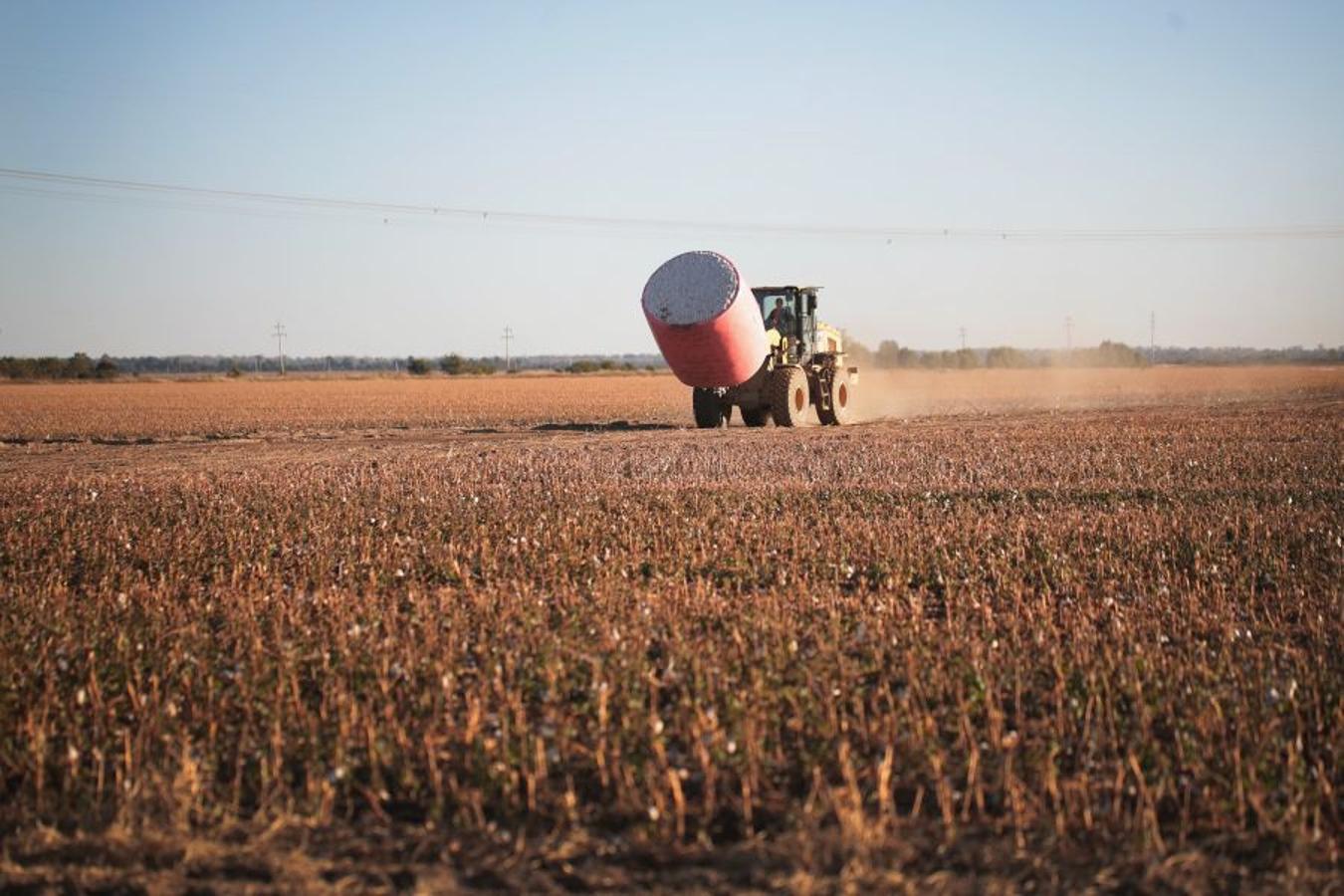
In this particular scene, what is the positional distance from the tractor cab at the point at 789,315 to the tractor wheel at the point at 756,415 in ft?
3.68

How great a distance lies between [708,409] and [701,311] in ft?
13.0

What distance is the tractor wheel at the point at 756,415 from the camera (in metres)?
23.5

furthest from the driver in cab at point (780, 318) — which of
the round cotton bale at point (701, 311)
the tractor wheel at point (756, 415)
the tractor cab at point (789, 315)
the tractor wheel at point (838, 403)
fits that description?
the round cotton bale at point (701, 311)

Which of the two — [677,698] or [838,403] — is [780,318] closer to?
[838,403]

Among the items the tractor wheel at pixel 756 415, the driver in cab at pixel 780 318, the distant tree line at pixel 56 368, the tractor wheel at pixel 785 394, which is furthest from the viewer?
the distant tree line at pixel 56 368

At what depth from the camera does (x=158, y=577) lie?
8.62 meters

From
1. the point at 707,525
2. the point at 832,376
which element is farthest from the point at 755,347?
the point at 707,525

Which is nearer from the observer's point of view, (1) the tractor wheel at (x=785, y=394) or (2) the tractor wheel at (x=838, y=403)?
(1) the tractor wheel at (x=785, y=394)

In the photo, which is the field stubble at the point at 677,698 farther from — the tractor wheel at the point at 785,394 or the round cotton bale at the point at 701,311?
the tractor wheel at the point at 785,394

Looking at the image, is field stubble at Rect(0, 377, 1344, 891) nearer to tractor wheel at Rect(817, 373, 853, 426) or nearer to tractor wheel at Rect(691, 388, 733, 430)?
tractor wheel at Rect(691, 388, 733, 430)

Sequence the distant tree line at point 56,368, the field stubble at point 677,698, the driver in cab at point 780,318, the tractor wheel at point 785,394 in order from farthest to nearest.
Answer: the distant tree line at point 56,368 → the driver in cab at point 780,318 → the tractor wheel at point 785,394 → the field stubble at point 677,698

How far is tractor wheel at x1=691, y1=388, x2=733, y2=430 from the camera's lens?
22.9 m

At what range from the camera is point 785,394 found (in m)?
22.3

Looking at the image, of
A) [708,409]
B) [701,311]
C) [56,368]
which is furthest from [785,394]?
[56,368]
